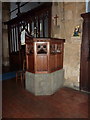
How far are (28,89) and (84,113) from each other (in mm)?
1520

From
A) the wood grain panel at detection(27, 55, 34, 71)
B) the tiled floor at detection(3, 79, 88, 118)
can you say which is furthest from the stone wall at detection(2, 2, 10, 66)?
the wood grain panel at detection(27, 55, 34, 71)

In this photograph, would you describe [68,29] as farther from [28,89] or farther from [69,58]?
[28,89]

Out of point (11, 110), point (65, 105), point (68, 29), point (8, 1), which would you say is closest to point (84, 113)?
point (65, 105)

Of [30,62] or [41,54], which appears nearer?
[41,54]

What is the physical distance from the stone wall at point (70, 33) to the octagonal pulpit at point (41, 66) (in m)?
0.50

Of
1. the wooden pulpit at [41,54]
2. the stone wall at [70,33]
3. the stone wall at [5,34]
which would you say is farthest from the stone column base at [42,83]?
the stone wall at [5,34]

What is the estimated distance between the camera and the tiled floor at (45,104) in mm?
2295

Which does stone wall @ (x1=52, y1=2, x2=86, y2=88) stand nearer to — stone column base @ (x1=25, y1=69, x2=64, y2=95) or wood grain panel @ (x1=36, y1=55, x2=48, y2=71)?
stone column base @ (x1=25, y1=69, x2=64, y2=95)

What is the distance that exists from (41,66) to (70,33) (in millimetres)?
1213

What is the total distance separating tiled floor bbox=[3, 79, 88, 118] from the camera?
7.53 feet

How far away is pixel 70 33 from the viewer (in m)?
3.55

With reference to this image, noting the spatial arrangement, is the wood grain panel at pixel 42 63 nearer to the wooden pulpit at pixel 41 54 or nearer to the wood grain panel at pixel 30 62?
the wooden pulpit at pixel 41 54

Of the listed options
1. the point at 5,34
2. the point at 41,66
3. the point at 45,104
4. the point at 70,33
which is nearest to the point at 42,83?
the point at 41,66

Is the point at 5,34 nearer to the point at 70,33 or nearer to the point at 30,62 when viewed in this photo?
the point at 30,62
